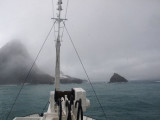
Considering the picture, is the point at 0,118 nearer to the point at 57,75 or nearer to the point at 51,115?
the point at 57,75

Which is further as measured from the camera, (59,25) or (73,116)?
(59,25)

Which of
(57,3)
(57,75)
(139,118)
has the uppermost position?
(57,3)

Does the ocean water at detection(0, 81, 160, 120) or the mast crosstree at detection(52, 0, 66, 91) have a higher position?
the mast crosstree at detection(52, 0, 66, 91)

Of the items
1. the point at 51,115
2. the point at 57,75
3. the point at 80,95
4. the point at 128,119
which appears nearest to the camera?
the point at 80,95

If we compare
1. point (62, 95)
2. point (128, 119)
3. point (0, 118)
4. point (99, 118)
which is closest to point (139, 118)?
point (128, 119)

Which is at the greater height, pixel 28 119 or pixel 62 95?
pixel 62 95

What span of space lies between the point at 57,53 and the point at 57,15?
3095 mm

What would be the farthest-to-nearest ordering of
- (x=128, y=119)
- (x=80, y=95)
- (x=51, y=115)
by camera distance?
(x=128, y=119) < (x=51, y=115) < (x=80, y=95)

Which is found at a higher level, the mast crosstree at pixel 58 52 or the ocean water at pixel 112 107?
the mast crosstree at pixel 58 52

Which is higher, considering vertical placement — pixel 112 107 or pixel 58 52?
pixel 58 52

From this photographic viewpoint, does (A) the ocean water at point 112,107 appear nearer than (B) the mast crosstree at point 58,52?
No

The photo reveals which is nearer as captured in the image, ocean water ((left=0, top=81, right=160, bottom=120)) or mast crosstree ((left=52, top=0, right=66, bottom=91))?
mast crosstree ((left=52, top=0, right=66, bottom=91))

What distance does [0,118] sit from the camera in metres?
40.8

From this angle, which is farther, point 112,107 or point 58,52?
Result: point 112,107
